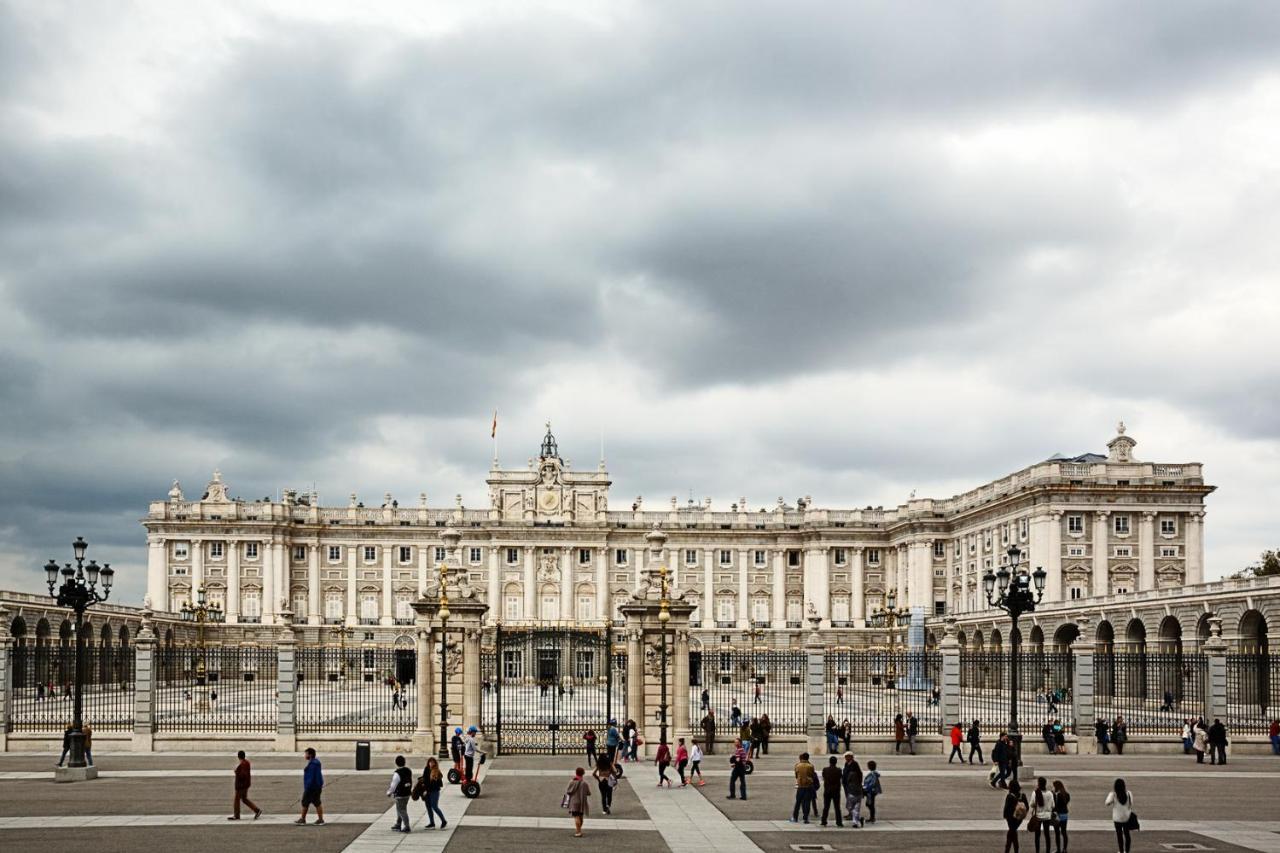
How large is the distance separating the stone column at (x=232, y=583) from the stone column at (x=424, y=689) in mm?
94784

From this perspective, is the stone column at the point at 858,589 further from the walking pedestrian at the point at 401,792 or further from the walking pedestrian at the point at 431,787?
the walking pedestrian at the point at 401,792

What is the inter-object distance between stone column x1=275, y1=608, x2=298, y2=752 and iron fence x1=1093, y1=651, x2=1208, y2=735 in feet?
82.3

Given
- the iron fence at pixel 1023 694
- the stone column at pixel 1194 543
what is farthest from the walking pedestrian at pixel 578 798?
the stone column at pixel 1194 543

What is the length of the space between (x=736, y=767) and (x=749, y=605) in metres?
107

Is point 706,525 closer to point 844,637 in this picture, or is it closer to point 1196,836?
point 844,637

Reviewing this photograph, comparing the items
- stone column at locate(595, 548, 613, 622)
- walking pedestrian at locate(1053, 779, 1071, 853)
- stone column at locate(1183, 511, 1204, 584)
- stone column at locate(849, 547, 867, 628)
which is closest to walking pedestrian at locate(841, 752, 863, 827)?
walking pedestrian at locate(1053, 779, 1071, 853)

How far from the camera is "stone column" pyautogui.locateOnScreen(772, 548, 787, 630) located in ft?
450

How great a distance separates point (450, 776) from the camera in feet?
111

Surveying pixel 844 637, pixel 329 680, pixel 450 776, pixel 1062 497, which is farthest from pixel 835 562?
pixel 450 776

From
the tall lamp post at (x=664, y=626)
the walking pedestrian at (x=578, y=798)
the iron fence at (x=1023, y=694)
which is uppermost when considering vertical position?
the tall lamp post at (x=664, y=626)

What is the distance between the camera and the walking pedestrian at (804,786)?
92.3 feet

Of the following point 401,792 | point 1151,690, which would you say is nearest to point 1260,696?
point 1151,690

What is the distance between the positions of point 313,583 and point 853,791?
374 feet

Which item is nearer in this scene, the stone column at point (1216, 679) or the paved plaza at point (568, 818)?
the paved plaza at point (568, 818)
